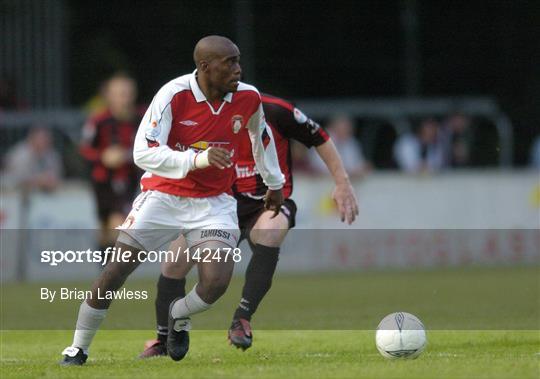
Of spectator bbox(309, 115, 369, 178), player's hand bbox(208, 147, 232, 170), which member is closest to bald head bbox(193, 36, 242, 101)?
player's hand bbox(208, 147, 232, 170)

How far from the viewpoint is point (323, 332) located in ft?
36.4

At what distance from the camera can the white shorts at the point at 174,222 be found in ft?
28.6

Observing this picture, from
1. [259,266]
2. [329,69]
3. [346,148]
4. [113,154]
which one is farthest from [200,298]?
[329,69]

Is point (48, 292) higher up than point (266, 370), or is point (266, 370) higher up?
point (266, 370)

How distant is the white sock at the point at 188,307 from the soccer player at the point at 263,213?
59 centimetres

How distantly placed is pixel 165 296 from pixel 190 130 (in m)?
1.37

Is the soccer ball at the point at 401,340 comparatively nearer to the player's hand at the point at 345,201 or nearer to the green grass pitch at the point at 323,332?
the green grass pitch at the point at 323,332

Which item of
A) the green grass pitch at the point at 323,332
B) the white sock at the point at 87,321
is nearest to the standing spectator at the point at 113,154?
the green grass pitch at the point at 323,332

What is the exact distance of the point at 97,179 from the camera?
16.2 metres

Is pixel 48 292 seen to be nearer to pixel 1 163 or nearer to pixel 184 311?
pixel 1 163

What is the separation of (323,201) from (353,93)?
380 cm

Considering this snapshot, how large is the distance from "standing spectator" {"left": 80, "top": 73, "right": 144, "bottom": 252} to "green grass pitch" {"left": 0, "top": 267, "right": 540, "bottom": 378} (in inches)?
37.4

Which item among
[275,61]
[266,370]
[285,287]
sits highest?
[275,61]

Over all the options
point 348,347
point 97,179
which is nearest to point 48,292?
point 97,179
